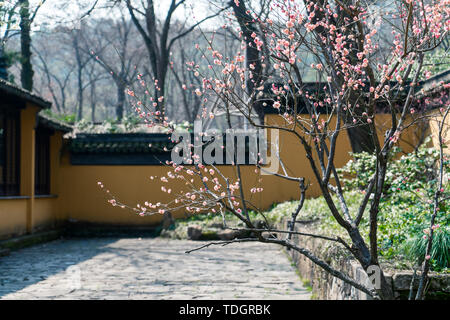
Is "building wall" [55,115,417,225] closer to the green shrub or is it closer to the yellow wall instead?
the yellow wall

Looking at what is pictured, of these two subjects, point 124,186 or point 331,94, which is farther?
point 124,186

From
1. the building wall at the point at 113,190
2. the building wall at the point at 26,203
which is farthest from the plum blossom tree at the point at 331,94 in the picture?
the building wall at the point at 113,190

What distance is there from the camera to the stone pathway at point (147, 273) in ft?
21.8

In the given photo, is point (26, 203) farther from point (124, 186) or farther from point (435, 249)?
point (435, 249)

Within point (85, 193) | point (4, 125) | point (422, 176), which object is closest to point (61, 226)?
point (85, 193)

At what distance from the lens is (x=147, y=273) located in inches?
323

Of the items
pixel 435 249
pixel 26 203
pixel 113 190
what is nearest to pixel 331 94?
pixel 435 249

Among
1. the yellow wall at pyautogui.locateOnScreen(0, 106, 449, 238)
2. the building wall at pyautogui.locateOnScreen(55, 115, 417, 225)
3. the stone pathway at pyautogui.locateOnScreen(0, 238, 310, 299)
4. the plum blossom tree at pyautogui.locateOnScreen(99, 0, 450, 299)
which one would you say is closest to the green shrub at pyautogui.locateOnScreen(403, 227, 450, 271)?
the plum blossom tree at pyautogui.locateOnScreen(99, 0, 450, 299)

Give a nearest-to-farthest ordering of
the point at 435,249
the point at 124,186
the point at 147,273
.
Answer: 1. the point at 435,249
2. the point at 147,273
3. the point at 124,186
